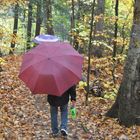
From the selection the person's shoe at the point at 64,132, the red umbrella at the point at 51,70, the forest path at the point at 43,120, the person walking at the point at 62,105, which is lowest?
the forest path at the point at 43,120

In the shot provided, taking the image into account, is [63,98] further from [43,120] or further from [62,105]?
[43,120]

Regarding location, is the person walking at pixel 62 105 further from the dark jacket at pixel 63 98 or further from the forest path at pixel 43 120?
the forest path at pixel 43 120

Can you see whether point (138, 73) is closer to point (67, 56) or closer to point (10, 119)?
point (67, 56)

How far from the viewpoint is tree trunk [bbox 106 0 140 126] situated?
27.4 feet

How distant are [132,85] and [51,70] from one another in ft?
8.28

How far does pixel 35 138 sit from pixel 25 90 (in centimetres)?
481

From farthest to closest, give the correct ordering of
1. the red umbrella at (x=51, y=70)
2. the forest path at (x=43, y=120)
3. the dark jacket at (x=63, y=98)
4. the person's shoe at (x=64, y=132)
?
the forest path at (x=43, y=120)
the person's shoe at (x=64, y=132)
the dark jacket at (x=63, y=98)
the red umbrella at (x=51, y=70)

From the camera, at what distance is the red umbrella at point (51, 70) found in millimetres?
6793

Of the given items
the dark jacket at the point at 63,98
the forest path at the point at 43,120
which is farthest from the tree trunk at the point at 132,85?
the dark jacket at the point at 63,98

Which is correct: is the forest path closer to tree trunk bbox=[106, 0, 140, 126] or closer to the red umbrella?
tree trunk bbox=[106, 0, 140, 126]

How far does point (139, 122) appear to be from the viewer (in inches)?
336

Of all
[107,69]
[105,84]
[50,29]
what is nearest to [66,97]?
[105,84]

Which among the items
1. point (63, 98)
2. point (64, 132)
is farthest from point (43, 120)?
point (63, 98)

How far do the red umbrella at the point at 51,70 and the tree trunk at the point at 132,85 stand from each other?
1799 millimetres
